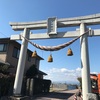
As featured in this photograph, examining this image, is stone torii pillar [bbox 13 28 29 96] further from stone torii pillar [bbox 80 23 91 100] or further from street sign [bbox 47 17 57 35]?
stone torii pillar [bbox 80 23 91 100]

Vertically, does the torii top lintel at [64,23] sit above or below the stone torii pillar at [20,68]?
above

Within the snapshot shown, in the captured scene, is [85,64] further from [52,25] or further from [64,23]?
[52,25]

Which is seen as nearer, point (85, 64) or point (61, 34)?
point (85, 64)

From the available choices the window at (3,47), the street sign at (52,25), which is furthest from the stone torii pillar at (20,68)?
the window at (3,47)

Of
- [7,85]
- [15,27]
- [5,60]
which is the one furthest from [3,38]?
[15,27]

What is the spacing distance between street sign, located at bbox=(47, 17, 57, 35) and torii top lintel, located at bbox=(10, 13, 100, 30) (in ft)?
0.84

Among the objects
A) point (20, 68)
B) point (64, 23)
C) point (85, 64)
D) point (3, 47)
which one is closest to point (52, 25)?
point (64, 23)

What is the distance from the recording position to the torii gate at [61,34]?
28.8ft

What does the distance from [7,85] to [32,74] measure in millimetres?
7059

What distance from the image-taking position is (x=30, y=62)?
82.6ft

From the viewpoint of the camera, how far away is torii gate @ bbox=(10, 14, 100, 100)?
8773mm

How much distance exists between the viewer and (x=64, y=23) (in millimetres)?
10039

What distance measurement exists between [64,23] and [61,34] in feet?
2.58

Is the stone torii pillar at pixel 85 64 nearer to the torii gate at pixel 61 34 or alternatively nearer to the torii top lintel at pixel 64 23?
the torii gate at pixel 61 34
